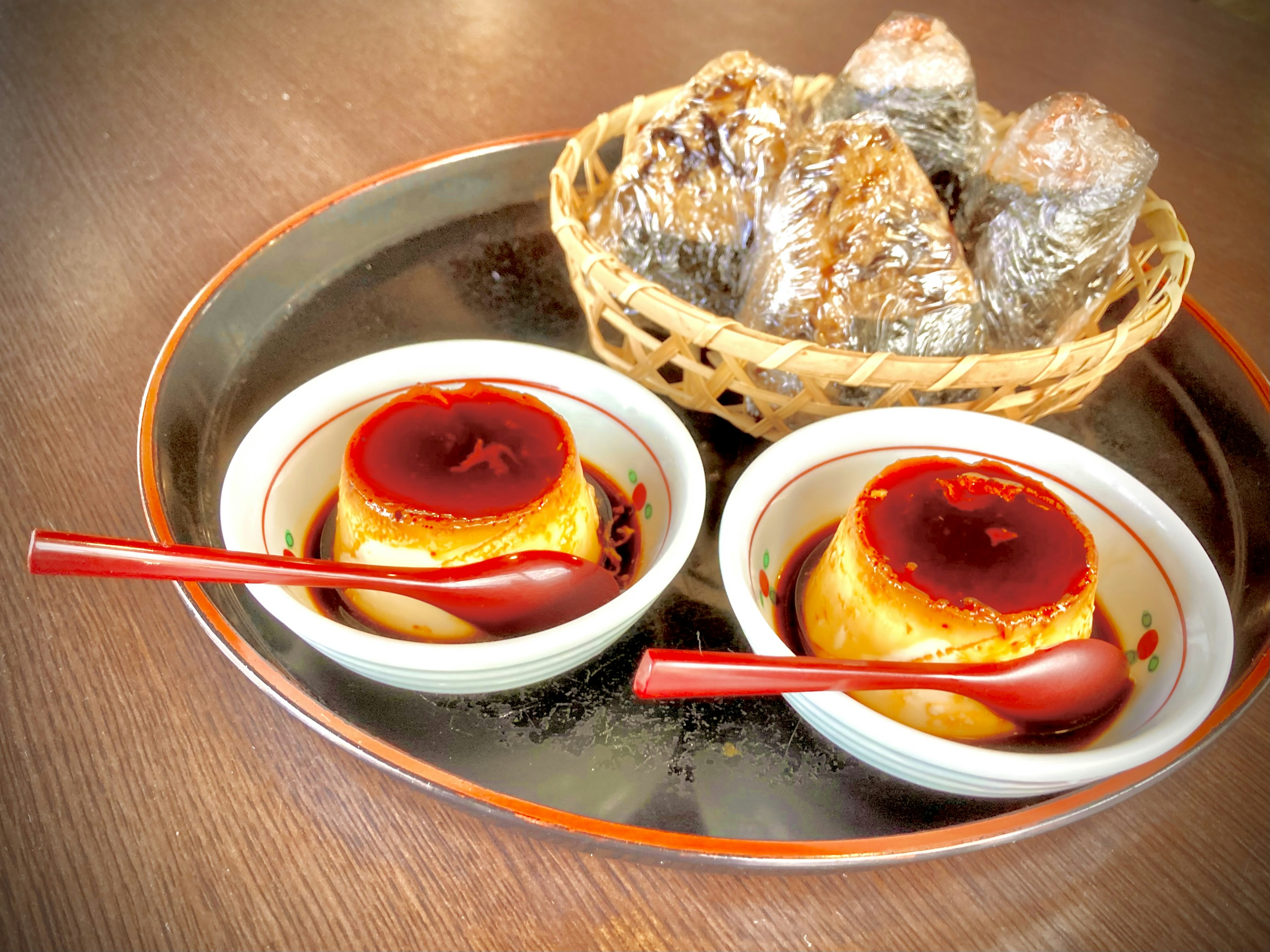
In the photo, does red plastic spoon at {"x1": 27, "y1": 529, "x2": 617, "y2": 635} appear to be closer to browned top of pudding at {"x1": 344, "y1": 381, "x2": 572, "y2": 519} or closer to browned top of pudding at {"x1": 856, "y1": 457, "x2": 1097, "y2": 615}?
browned top of pudding at {"x1": 344, "y1": 381, "x2": 572, "y2": 519}

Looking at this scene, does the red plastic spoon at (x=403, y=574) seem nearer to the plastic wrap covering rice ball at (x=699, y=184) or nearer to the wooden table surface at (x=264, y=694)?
the wooden table surface at (x=264, y=694)

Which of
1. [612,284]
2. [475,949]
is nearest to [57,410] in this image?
[612,284]

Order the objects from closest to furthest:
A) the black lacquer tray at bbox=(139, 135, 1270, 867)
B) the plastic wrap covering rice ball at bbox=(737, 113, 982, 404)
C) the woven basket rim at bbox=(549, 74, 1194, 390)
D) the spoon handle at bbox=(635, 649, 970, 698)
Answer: the spoon handle at bbox=(635, 649, 970, 698), the black lacquer tray at bbox=(139, 135, 1270, 867), the woven basket rim at bbox=(549, 74, 1194, 390), the plastic wrap covering rice ball at bbox=(737, 113, 982, 404)

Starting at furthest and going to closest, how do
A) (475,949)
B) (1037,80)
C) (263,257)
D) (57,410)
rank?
(1037,80) < (263,257) < (57,410) < (475,949)

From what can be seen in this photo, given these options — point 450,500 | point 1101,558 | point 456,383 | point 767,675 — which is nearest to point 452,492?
point 450,500

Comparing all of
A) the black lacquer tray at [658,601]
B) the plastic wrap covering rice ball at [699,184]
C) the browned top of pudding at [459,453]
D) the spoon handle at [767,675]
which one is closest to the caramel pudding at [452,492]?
the browned top of pudding at [459,453]

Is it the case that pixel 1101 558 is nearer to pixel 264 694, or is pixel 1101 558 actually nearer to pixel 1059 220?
pixel 1059 220

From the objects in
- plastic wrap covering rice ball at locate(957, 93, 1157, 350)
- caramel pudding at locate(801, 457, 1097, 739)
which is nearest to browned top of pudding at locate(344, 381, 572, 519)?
caramel pudding at locate(801, 457, 1097, 739)

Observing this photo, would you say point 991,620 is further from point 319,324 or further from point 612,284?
point 319,324
